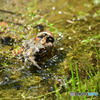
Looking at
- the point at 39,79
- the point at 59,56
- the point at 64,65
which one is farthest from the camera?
the point at 59,56

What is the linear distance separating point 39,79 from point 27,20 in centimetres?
218

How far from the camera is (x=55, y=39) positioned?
137 inches

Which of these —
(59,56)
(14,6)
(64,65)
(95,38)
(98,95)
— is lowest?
(98,95)

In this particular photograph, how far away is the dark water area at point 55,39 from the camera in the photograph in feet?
8.07

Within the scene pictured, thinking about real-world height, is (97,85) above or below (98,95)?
above

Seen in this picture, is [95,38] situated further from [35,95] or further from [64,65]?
[35,95]

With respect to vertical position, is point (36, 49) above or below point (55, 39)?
below

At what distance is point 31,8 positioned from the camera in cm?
467

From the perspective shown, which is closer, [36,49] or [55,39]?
[36,49]

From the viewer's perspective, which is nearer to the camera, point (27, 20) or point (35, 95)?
point (35, 95)

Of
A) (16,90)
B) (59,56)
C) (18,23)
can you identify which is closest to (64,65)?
(59,56)

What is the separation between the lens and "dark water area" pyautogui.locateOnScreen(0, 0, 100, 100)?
8.07 feet

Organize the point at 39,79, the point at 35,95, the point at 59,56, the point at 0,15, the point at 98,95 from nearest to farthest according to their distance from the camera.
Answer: the point at 98,95, the point at 35,95, the point at 39,79, the point at 59,56, the point at 0,15

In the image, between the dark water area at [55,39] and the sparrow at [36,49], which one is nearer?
the dark water area at [55,39]
